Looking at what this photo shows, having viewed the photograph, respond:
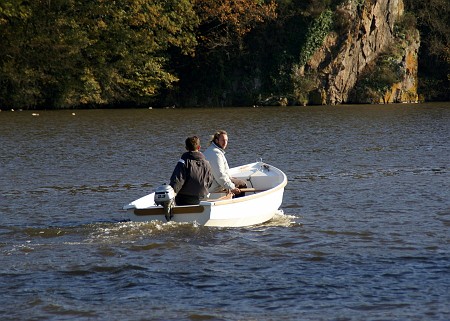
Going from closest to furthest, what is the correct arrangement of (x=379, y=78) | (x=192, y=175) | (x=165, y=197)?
(x=165, y=197)
(x=192, y=175)
(x=379, y=78)

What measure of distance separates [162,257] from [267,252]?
4.74 ft

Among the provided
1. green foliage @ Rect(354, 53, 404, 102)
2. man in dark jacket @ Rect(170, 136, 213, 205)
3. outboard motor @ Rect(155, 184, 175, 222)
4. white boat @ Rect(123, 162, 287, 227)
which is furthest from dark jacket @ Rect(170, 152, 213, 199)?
green foliage @ Rect(354, 53, 404, 102)

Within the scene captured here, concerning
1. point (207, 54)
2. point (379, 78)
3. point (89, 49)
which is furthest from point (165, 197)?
point (379, 78)

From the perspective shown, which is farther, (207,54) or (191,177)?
(207,54)

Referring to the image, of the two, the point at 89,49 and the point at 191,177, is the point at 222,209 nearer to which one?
the point at 191,177

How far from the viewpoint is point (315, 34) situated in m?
48.3

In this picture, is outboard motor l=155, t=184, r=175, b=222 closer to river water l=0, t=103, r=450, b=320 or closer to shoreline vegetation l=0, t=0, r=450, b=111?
river water l=0, t=103, r=450, b=320

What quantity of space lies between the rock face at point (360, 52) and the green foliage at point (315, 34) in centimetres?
35

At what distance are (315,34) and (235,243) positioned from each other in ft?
119

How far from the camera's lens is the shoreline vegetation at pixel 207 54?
148ft

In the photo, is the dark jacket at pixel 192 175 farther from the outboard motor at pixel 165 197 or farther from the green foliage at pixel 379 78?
the green foliage at pixel 379 78

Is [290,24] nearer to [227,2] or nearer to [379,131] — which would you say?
[227,2]

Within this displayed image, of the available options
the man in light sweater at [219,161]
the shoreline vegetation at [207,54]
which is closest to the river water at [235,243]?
the man in light sweater at [219,161]

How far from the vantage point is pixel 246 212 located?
47.0ft
